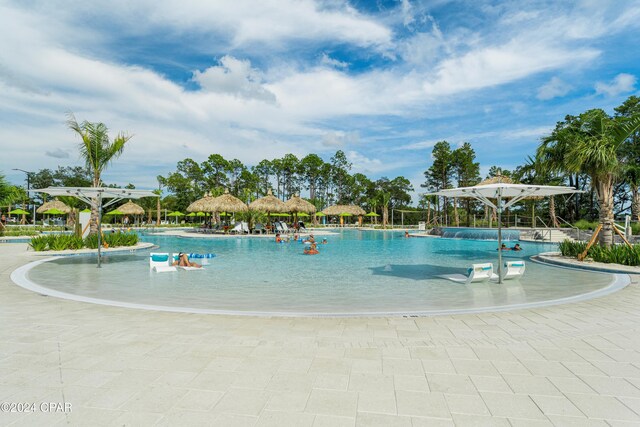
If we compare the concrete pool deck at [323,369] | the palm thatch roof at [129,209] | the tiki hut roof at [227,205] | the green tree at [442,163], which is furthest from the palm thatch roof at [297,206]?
the concrete pool deck at [323,369]

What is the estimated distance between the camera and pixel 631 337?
4.11 metres

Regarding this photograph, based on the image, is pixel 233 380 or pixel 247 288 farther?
pixel 247 288

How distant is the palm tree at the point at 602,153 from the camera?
11.0 meters

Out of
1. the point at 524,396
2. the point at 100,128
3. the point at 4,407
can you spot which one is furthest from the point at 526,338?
the point at 100,128

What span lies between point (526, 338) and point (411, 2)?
493 inches

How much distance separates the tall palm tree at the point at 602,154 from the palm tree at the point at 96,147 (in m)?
18.4

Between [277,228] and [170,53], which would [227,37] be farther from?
[277,228]

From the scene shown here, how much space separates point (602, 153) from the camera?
10867 mm

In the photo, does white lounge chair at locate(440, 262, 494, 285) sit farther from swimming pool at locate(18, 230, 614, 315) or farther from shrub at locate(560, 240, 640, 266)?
A: shrub at locate(560, 240, 640, 266)

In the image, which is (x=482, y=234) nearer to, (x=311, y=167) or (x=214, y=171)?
(x=311, y=167)

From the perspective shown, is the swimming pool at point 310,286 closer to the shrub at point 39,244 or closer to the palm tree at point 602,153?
the palm tree at point 602,153

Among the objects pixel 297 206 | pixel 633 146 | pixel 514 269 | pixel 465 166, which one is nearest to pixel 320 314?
pixel 514 269

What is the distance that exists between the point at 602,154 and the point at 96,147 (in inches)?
790

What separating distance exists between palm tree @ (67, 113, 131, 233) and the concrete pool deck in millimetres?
13400
